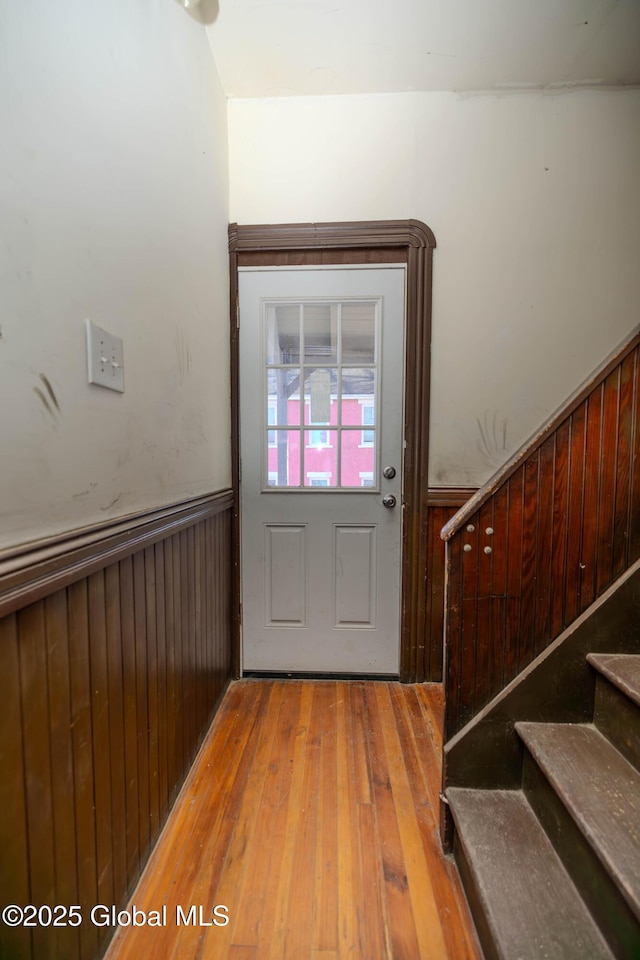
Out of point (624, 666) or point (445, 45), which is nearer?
point (624, 666)

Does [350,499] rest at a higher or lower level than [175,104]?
lower

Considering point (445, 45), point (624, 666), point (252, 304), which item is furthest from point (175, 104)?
point (624, 666)

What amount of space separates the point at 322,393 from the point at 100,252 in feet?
3.72

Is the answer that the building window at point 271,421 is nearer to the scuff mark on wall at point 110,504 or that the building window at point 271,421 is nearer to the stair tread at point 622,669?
the scuff mark on wall at point 110,504

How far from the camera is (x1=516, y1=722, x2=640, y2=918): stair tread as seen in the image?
73 centimetres

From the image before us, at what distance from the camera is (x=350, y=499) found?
75.3 inches

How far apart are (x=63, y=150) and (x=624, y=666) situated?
5.56 ft

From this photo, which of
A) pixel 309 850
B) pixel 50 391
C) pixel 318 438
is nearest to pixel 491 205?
pixel 318 438

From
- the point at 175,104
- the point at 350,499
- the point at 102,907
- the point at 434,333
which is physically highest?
the point at 175,104

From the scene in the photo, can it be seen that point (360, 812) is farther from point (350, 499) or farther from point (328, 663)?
point (350, 499)

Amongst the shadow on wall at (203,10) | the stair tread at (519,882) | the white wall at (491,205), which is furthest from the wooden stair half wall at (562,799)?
the shadow on wall at (203,10)

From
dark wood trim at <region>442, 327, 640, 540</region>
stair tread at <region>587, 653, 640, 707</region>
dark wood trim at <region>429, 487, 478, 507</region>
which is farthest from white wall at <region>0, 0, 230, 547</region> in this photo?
stair tread at <region>587, 653, 640, 707</region>

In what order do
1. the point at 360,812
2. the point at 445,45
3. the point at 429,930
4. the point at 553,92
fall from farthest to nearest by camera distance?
the point at 553,92, the point at 445,45, the point at 360,812, the point at 429,930

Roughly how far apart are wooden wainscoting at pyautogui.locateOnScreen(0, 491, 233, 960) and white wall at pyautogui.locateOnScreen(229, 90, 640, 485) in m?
1.42
